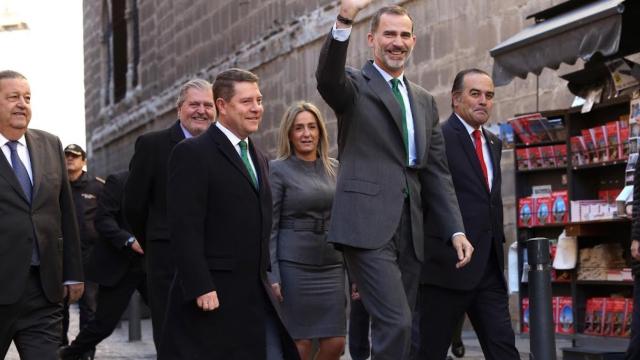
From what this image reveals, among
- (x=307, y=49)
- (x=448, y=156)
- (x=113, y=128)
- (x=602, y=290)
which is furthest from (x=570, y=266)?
(x=113, y=128)

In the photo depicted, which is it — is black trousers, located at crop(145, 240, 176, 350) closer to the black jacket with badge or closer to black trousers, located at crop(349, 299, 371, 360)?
black trousers, located at crop(349, 299, 371, 360)

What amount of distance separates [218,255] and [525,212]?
6.60 meters

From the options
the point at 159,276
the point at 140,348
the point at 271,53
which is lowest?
the point at 140,348

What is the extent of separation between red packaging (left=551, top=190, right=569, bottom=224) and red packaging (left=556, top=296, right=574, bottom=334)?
658 mm

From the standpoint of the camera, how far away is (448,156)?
724 cm

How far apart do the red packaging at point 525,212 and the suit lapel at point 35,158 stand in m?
5.91

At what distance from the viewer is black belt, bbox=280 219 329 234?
326 inches

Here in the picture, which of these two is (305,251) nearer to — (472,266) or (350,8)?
(472,266)

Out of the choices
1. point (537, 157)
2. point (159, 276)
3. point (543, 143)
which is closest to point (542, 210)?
point (537, 157)

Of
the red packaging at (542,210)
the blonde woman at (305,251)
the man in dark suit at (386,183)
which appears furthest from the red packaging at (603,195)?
the man in dark suit at (386,183)

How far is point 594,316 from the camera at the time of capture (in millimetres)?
11172

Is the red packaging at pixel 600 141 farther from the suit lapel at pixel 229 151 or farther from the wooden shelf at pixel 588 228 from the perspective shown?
the suit lapel at pixel 229 151

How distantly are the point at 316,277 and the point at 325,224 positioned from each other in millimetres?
328

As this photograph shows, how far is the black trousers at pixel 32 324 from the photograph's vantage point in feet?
22.0
